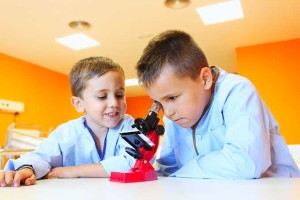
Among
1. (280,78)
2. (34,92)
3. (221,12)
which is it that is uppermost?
(221,12)

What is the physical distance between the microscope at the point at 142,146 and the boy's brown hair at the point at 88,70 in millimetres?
359

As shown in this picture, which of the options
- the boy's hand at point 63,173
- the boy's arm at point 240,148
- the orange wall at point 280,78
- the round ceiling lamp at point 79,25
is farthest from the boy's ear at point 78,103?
the orange wall at point 280,78

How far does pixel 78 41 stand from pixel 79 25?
0.65m

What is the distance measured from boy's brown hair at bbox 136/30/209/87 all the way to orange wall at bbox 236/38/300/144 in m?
3.60

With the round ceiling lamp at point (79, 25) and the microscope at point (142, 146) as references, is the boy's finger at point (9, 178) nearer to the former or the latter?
the microscope at point (142, 146)

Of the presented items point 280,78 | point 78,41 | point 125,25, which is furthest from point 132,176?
point 280,78

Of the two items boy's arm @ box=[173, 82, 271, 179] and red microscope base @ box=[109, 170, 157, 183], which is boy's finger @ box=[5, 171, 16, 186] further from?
boy's arm @ box=[173, 82, 271, 179]

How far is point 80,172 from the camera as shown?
90 cm

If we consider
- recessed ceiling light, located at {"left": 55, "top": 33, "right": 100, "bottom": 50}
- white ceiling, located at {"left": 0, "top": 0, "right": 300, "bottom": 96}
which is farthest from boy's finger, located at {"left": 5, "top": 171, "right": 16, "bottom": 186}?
recessed ceiling light, located at {"left": 55, "top": 33, "right": 100, "bottom": 50}

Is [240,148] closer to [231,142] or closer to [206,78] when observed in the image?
[231,142]

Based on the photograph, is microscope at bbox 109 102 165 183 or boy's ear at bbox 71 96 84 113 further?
boy's ear at bbox 71 96 84 113

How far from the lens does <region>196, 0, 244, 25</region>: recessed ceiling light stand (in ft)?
10.3

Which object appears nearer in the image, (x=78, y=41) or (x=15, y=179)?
(x=15, y=179)

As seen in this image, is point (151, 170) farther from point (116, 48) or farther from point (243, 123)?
point (116, 48)
